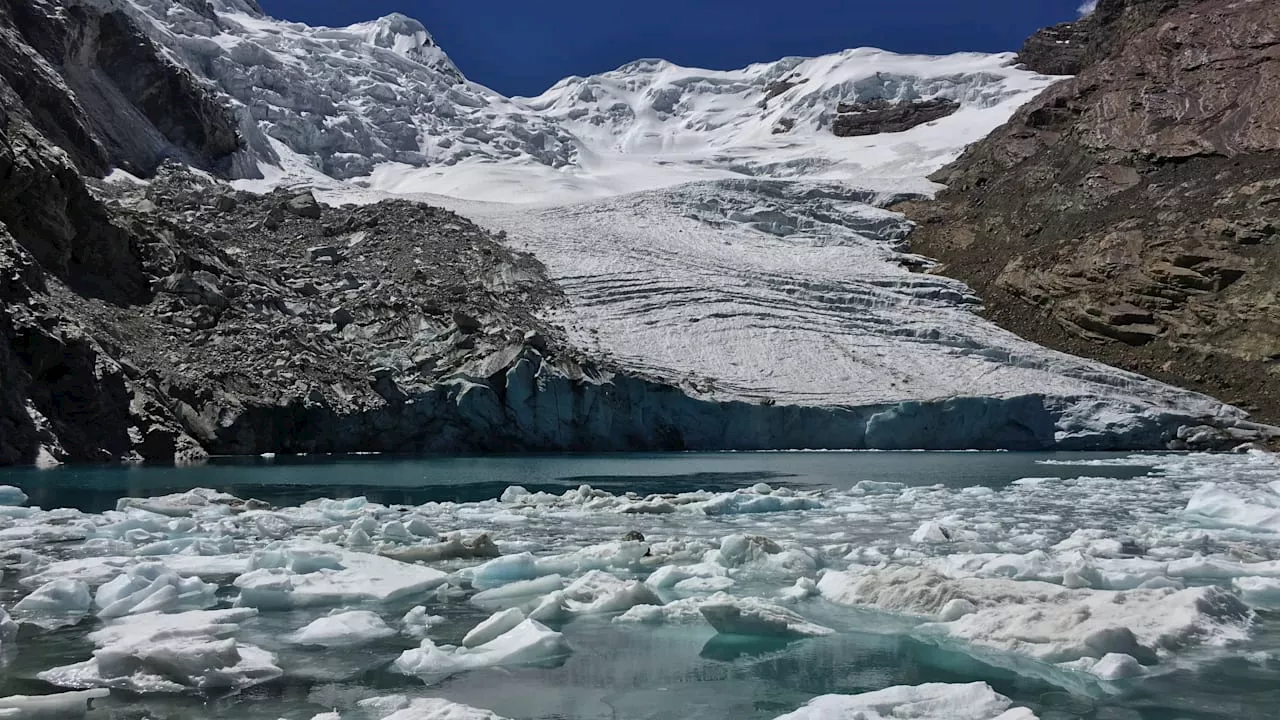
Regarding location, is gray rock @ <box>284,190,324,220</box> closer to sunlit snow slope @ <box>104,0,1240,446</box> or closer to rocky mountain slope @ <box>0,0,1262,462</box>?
rocky mountain slope @ <box>0,0,1262,462</box>

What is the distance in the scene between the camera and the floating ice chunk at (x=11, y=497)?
11.3 meters

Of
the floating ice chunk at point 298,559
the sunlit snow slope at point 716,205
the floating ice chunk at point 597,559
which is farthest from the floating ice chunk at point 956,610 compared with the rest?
the sunlit snow slope at point 716,205

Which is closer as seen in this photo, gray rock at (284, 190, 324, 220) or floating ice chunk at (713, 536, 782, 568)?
floating ice chunk at (713, 536, 782, 568)

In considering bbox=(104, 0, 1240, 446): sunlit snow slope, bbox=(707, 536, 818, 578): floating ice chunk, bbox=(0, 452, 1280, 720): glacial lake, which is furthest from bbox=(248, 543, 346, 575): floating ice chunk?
bbox=(104, 0, 1240, 446): sunlit snow slope

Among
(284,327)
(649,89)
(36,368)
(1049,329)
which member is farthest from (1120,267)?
(649,89)

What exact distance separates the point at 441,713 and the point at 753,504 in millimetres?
8593

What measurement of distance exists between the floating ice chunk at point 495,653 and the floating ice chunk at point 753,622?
888 mm

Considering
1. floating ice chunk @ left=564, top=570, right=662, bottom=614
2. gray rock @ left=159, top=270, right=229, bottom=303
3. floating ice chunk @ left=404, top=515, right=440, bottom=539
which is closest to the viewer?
floating ice chunk @ left=564, top=570, right=662, bottom=614

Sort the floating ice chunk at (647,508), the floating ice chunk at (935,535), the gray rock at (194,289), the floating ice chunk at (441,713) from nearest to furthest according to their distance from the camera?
the floating ice chunk at (441,713)
the floating ice chunk at (935,535)
the floating ice chunk at (647,508)
the gray rock at (194,289)

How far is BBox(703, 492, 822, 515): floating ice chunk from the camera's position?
38.8 feet

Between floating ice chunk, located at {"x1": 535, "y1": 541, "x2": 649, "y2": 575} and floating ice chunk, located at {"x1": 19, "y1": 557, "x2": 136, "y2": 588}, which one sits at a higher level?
floating ice chunk, located at {"x1": 19, "y1": 557, "x2": 136, "y2": 588}

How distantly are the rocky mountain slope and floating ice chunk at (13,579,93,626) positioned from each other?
14.2m

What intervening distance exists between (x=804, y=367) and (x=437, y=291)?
37.6ft

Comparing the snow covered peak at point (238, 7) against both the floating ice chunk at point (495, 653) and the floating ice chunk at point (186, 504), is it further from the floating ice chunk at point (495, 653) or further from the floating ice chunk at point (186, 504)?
the floating ice chunk at point (495, 653)
